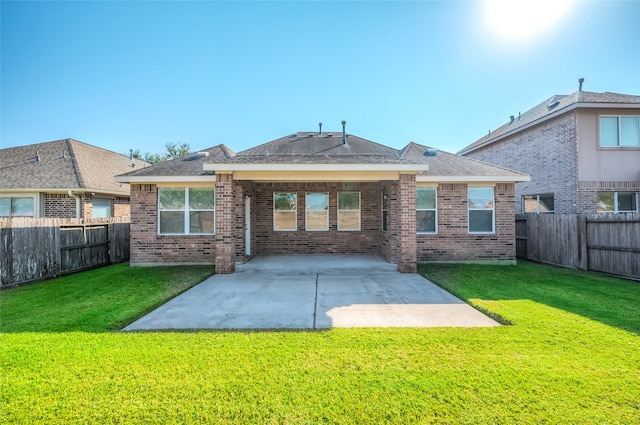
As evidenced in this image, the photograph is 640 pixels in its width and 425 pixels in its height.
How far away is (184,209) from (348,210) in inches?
252

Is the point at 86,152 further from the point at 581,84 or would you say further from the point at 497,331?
the point at 581,84

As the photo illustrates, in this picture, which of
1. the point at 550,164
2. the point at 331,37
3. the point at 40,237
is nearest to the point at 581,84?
the point at 550,164

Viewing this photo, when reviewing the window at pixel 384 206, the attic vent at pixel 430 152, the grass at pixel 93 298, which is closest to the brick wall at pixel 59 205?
the grass at pixel 93 298

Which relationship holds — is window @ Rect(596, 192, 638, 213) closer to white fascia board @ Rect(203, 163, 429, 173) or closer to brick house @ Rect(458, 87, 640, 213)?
brick house @ Rect(458, 87, 640, 213)

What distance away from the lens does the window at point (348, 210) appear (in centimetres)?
1240

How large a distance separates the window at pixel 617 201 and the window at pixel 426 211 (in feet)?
23.2

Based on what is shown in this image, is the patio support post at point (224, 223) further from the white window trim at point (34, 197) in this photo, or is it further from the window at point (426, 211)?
the white window trim at point (34, 197)

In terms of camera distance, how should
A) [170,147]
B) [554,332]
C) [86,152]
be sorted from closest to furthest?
[554,332]
[86,152]
[170,147]

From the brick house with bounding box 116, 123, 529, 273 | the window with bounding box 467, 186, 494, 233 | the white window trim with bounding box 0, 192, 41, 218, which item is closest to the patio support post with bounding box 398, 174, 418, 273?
the brick house with bounding box 116, 123, 529, 273

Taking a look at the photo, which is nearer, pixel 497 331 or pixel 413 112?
pixel 497 331

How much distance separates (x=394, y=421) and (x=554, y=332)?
341cm

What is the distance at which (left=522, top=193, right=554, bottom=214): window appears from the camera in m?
13.1

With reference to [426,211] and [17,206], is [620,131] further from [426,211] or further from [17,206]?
[17,206]

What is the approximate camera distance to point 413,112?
642 inches
